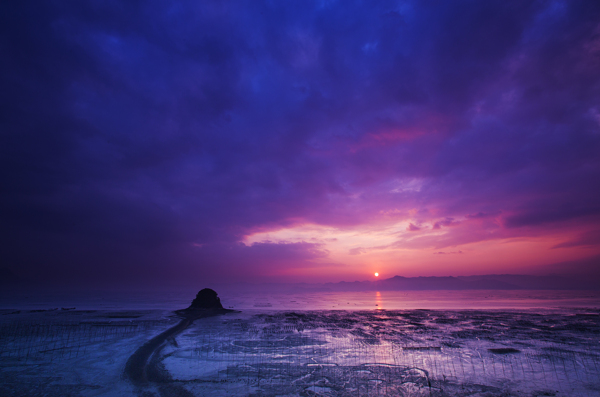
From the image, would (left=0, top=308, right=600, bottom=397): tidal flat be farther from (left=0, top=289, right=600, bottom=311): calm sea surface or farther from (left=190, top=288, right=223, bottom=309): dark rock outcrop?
(left=0, top=289, right=600, bottom=311): calm sea surface

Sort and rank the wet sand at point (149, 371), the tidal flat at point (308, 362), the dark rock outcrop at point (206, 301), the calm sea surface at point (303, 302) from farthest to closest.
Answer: the calm sea surface at point (303, 302) → the dark rock outcrop at point (206, 301) → the tidal flat at point (308, 362) → the wet sand at point (149, 371)

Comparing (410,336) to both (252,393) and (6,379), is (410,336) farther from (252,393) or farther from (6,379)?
(6,379)

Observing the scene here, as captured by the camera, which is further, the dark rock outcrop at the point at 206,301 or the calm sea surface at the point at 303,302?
the calm sea surface at the point at 303,302

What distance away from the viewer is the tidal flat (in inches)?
655

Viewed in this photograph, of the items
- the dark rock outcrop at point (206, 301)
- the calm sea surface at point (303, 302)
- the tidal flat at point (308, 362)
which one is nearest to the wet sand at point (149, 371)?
the tidal flat at point (308, 362)

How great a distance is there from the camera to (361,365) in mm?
21047

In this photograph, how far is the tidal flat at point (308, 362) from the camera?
1662cm

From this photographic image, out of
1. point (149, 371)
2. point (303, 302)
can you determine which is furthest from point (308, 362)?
point (303, 302)

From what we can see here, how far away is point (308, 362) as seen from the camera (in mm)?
21781

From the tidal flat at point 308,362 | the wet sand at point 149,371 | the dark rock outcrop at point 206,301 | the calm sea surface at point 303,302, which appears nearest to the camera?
the wet sand at point 149,371

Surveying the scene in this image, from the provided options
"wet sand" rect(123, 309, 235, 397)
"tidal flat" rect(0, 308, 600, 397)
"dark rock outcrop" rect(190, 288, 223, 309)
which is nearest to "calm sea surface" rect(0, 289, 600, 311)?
"dark rock outcrop" rect(190, 288, 223, 309)

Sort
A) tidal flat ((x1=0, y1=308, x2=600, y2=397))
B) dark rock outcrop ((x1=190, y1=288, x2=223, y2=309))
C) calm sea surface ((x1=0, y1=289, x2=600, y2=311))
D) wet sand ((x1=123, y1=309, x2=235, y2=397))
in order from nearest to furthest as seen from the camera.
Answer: wet sand ((x1=123, y1=309, x2=235, y2=397)) < tidal flat ((x1=0, y1=308, x2=600, y2=397)) < dark rock outcrop ((x1=190, y1=288, x2=223, y2=309)) < calm sea surface ((x1=0, y1=289, x2=600, y2=311))

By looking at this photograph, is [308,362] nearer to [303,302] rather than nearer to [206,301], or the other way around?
[206,301]

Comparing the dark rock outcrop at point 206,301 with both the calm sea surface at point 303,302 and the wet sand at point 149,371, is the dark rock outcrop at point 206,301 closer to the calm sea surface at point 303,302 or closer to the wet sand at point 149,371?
the calm sea surface at point 303,302
